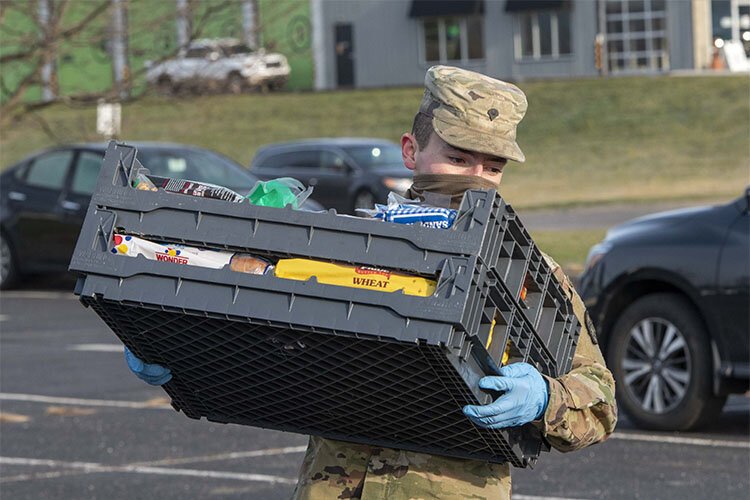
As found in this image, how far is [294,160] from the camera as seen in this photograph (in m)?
27.7

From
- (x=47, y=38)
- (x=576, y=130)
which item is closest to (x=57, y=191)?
(x=47, y=38)

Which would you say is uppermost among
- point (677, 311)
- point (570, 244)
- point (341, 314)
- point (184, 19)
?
point (184, 19)

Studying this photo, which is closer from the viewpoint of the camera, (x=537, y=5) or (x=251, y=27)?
(x=251, y=27)

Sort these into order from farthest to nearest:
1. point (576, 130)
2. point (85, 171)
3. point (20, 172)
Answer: point (576, 130) → point (20, 172) → point (85, 171)

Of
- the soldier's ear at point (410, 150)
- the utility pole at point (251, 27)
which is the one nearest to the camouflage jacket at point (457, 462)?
the soldier's ear at point (410, 150)

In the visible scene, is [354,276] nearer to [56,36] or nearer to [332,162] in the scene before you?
[56,36]

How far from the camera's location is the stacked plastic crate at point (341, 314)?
295cm

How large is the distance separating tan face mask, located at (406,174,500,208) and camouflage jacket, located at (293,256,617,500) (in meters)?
0.24

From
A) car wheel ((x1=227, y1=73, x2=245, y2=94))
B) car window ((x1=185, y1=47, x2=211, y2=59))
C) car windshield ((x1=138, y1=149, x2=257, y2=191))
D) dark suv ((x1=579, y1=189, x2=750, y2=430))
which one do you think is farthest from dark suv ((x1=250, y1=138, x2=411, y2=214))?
dark suv ((x1=579, y1=189, x2=750, y2=430))

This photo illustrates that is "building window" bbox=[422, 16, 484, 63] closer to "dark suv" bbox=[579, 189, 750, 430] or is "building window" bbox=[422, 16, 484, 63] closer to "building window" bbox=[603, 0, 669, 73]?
"building window" bbox=[603, 0, 669, 73]

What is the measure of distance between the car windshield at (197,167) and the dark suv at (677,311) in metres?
9.07

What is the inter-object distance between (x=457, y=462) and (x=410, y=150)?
27.7 inches

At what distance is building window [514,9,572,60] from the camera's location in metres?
53.1

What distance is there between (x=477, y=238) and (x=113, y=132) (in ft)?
61.4
